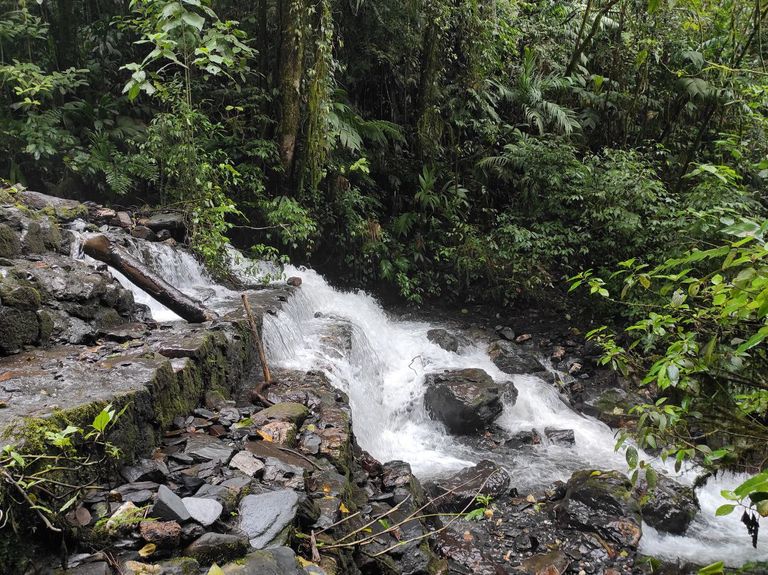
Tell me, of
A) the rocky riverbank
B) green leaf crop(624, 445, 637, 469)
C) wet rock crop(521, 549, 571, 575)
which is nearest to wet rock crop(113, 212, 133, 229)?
the rocky riverbank

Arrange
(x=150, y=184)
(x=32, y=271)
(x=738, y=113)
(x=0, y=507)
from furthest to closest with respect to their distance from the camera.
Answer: (x=738, y=113) < (x=150, y=184) < (x=32, y=271) < (x=0, y=507)

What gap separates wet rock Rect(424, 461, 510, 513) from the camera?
5496 millimetres

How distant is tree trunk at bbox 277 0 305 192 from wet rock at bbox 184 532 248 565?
7363mm

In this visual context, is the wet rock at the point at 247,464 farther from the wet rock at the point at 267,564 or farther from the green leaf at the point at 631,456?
the green leaf at the point at 631,456

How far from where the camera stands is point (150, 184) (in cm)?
858

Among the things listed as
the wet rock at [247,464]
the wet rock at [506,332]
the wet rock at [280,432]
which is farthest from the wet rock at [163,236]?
the wet rock at [506,332]

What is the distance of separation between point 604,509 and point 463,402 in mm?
2324

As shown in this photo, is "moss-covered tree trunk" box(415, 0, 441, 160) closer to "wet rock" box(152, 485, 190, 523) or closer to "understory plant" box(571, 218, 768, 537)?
"understory plant" box(571, 218, 768, 537)

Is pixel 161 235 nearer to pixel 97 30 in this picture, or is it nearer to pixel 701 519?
pixel 97 30

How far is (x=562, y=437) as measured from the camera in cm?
725

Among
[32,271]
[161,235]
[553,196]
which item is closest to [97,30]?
[161,235]

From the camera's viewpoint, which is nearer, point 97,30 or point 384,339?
point 384,339

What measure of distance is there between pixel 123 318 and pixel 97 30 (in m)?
7.29

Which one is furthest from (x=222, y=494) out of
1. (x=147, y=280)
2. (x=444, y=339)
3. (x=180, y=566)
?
(x=444, y=339)
